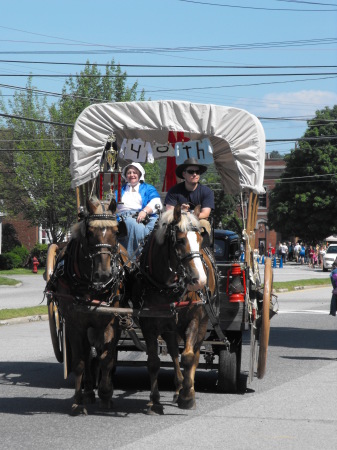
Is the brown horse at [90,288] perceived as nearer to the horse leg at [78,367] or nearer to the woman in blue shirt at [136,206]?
the horse leg at [78,367]

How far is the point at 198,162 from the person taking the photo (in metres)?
11.4

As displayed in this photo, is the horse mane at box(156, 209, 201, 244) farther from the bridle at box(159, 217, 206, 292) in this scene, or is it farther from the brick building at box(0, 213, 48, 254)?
the brick building at box(0, 213, 48, 254)

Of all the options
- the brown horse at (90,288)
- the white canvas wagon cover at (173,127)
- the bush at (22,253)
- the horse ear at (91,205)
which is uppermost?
the white canvas wagon cover at (173,127)

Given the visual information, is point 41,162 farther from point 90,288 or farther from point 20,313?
point 90,288

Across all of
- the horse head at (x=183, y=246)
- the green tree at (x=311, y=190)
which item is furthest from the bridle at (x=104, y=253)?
the green tree at (x=311, y=190)

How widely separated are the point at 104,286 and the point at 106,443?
1.61m

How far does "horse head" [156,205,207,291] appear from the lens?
8.45m

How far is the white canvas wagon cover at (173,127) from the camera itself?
10.9 m

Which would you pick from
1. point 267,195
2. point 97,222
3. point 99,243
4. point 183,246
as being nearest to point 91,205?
point 97,222

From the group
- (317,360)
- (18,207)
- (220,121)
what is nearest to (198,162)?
(220,121)

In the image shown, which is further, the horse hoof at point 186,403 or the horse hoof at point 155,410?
the horse hoof at point 186,403

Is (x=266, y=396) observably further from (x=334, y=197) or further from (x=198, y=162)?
(x=334, y=197)

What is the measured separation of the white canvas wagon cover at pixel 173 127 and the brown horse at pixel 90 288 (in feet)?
7.51

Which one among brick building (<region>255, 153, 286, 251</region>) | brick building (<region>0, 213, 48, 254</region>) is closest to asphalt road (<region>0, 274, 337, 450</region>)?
brick building (<region>0, 213, 48, 254</region>)
